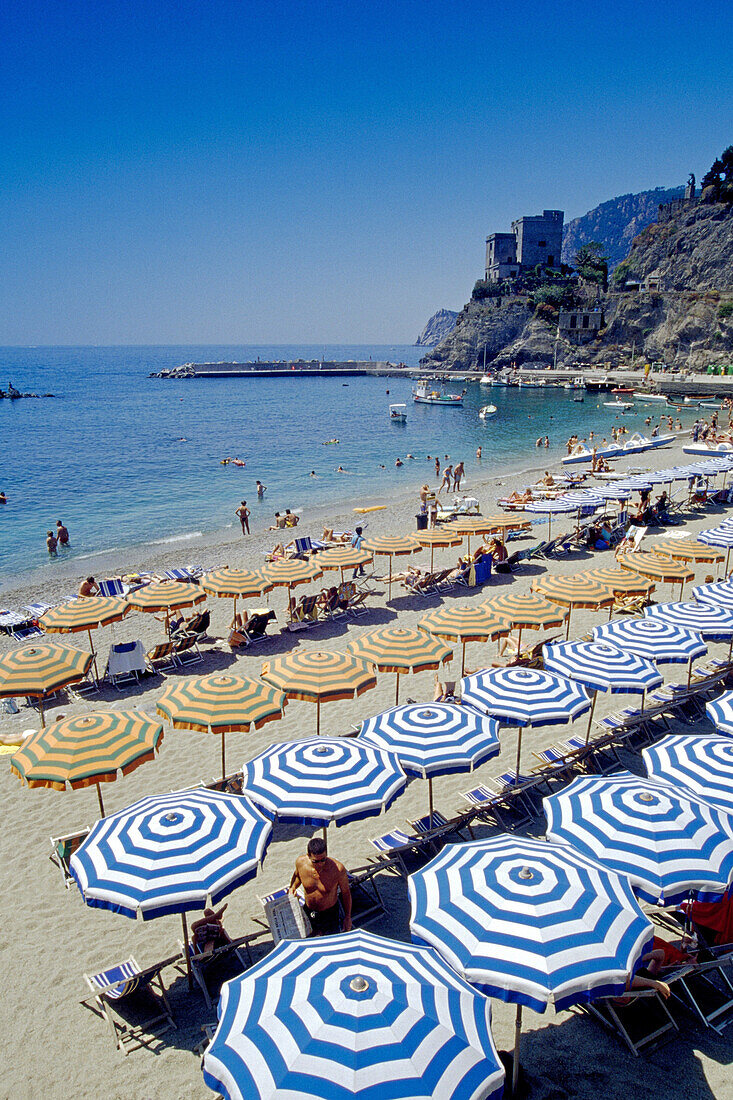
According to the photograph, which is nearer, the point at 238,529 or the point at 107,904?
the point at 107,904

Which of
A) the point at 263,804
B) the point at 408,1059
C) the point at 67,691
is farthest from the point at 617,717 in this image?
the point at 67,691

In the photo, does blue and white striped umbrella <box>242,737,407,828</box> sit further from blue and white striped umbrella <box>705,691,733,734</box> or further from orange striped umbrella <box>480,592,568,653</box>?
orange striped umbrella <box>480,592,568,653</box>

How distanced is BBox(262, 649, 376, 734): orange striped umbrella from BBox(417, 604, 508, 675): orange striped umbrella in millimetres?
1773

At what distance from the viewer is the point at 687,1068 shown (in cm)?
483

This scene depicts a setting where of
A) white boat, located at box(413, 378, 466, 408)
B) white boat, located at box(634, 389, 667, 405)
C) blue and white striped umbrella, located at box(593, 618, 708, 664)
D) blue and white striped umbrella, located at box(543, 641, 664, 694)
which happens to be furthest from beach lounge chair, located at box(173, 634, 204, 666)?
white boat, located at box(413, 378, 466, 408)

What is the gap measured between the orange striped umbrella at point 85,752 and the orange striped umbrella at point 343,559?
8.10m

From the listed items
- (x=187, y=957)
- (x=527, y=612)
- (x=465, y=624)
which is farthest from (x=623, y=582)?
(x=187, y=957)

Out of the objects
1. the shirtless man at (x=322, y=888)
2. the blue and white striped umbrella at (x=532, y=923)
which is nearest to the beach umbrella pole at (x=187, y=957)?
the shirtless man at (x=322, y=888)

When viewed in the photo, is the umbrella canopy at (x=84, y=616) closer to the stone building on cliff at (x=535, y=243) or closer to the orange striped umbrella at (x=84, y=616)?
the orange striped umbrella at (x=84, y=616)

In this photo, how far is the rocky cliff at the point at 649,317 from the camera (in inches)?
3834

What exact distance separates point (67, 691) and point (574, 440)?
3765cm

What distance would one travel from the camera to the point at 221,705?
7.82 meters

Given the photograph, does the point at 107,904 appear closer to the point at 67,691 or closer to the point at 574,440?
the point at 67,691

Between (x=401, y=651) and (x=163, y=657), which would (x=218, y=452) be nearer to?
(x=163, y=657)
